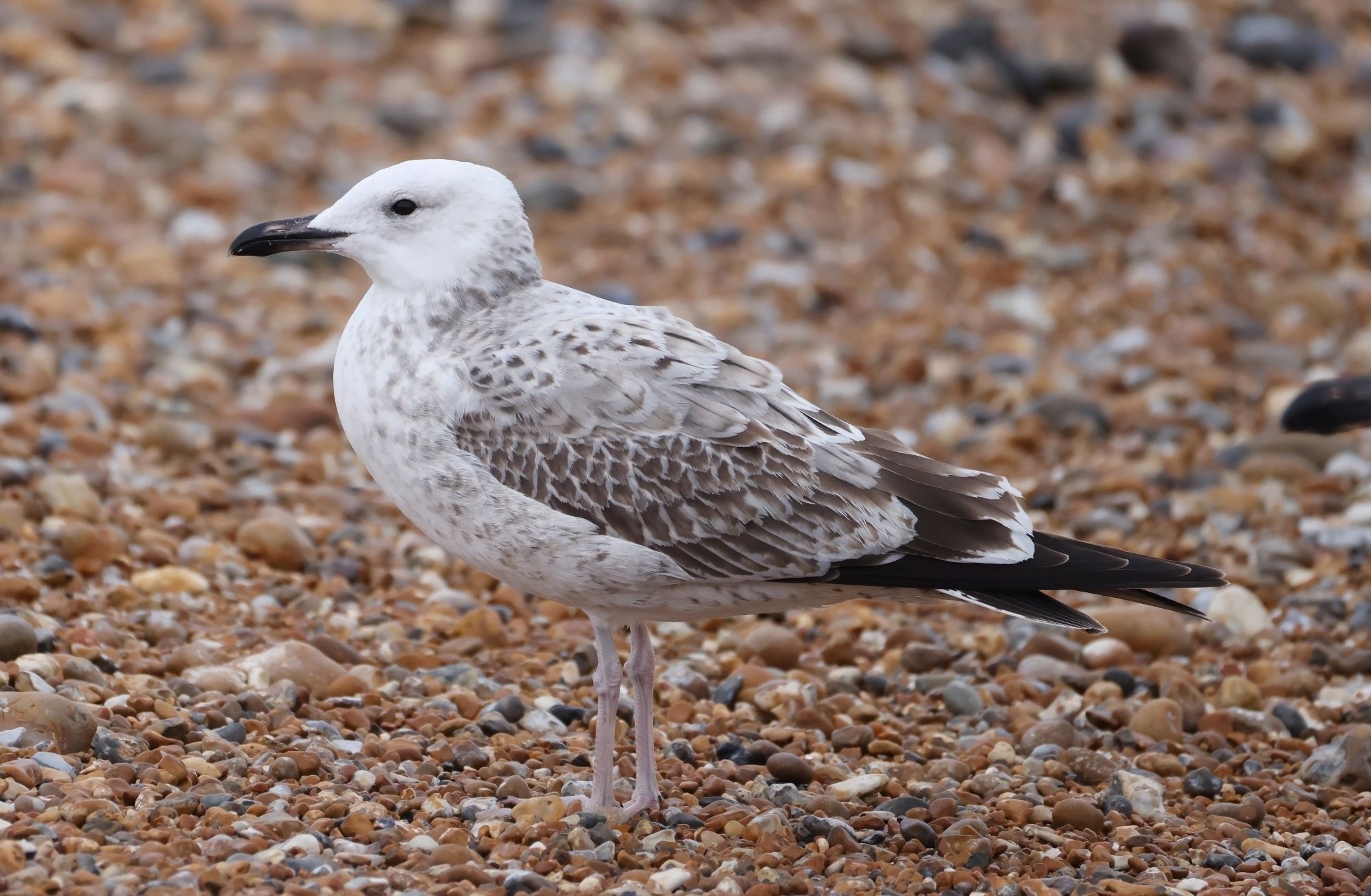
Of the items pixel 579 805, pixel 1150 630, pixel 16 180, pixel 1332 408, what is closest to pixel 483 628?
pixel 579 805

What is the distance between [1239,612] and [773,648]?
2.03m

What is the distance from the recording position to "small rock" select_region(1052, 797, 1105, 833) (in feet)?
18.4

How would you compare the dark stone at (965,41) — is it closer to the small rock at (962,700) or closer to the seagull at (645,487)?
the small rock at (962,700)

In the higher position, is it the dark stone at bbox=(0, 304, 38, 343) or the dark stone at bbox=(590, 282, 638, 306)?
the dark stone at bbox=(0, 304, 38, 343)

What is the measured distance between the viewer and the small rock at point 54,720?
17.3 ft

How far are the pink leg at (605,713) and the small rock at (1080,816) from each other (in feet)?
4.76

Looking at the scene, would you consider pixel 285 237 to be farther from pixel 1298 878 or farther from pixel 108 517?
pixel 1298 878

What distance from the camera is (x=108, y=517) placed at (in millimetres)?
7316

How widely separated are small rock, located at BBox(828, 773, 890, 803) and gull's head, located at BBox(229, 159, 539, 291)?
2.00 metres

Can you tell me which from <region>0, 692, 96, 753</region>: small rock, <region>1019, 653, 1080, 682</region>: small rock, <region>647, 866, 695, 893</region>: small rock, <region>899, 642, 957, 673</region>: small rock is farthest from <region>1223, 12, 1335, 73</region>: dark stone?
<region>0, 692, 96, 753</region>: small rock

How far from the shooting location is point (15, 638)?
5.87 m

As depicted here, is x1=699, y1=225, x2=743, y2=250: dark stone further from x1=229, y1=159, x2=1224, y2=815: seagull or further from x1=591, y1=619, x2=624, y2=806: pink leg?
x1=591, y1=619, x2=624, y2=806: pink leg

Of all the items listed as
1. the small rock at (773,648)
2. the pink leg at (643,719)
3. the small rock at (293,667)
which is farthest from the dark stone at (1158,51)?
the small rock at (293,667)

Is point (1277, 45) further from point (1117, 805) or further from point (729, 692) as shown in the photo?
point (1117, 805)
